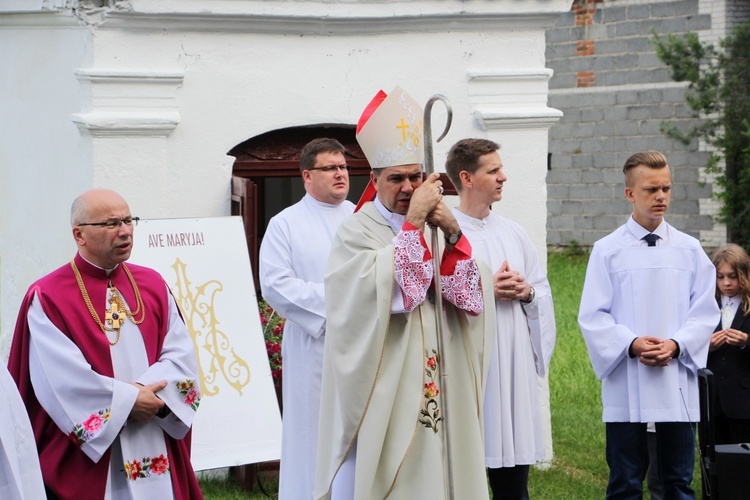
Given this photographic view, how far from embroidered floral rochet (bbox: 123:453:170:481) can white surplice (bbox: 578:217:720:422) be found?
92.4 inches

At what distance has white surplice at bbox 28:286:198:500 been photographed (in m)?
5.13

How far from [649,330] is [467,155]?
4.36ft

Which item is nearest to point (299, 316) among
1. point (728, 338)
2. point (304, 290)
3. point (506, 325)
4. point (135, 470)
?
point (304, 290)

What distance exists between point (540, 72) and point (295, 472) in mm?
3300

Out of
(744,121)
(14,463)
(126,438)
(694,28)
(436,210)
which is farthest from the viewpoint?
(694,28)

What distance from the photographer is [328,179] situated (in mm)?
6859

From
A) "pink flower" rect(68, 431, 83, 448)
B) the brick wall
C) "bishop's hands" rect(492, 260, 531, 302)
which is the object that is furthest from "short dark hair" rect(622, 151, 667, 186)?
the brick wall

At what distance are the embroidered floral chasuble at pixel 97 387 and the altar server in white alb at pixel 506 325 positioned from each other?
1604 millimetres

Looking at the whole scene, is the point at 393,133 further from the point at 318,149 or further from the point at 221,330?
the point at 221,330

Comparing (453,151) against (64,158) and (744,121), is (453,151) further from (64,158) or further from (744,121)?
(744,121)

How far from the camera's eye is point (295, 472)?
6.61 m

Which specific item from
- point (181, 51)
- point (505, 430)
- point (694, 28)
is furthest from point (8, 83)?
point (694, 28)

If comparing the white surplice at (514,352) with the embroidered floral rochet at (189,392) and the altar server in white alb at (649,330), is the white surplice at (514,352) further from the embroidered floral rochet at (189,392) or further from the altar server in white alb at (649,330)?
the embroidered floral rochet at (189,392)

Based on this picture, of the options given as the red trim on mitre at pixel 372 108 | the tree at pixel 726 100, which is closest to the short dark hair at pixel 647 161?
the red trim on mitre at pixel 372 108
